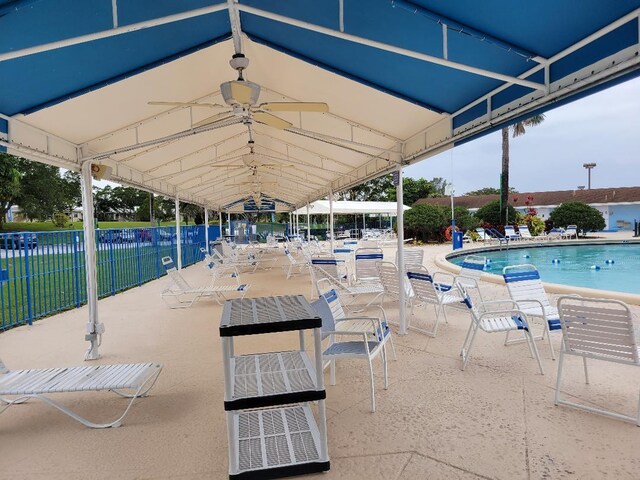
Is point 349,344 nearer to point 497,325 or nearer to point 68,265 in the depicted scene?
point 497,325

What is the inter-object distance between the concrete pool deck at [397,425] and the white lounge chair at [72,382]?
17 cm

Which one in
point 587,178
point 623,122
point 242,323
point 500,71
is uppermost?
point 623,122

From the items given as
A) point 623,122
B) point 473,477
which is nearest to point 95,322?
point 473,477

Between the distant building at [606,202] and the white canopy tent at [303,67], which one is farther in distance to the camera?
the distant building at [606,202]

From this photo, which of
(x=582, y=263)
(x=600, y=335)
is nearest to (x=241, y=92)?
(x=600, y=335)

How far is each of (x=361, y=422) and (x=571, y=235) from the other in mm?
25079

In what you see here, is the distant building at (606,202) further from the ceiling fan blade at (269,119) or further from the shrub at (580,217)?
the ceiling fan blade at (269,119)

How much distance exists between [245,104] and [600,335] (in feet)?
11.7

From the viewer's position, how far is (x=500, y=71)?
10.7 feet

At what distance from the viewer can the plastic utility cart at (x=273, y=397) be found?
2.40 meters

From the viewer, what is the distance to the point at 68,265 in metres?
8.04

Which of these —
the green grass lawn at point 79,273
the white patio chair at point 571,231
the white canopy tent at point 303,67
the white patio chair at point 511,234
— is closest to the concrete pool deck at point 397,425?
the white canopy tent at point 303,67

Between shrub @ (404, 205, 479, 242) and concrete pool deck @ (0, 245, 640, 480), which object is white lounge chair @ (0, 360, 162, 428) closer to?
concrete pool deck @ (0, 245, 640, 480)

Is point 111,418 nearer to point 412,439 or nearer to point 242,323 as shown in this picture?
point 242,323
